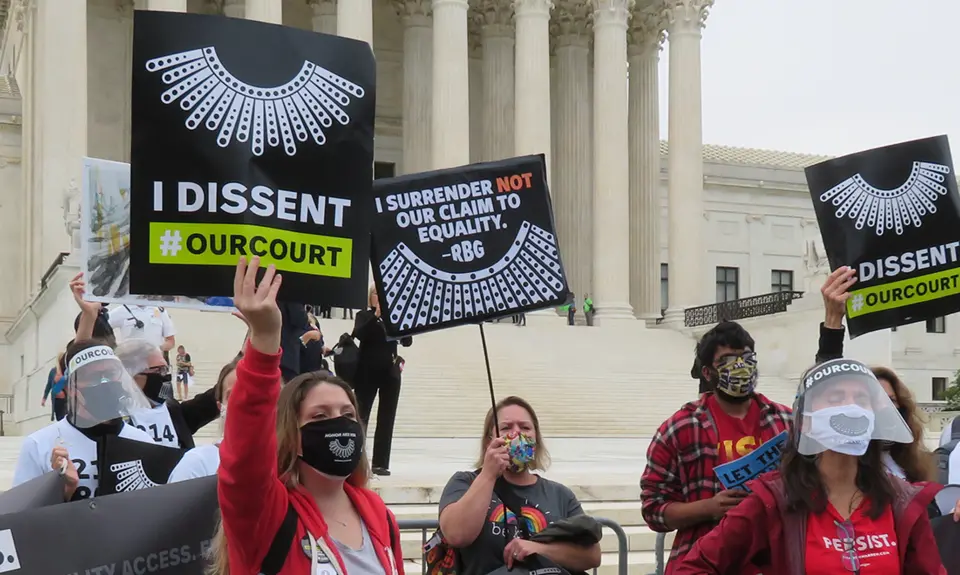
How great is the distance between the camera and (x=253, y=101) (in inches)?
196

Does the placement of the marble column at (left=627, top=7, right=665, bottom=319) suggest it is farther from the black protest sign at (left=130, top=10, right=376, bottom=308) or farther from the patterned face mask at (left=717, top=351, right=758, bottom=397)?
the black protest sign at (left=130, top=10, right=376, bottom=308)

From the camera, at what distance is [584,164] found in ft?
147

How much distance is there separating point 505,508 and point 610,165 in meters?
35.3

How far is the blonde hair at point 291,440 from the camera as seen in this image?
3.93 metres

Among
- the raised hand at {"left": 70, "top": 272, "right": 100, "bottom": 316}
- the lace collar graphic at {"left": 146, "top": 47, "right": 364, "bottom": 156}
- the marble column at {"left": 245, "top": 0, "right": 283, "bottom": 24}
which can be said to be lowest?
the raised hand at {"left": 70, "top": 272, "right": 100, "bottom": 316}

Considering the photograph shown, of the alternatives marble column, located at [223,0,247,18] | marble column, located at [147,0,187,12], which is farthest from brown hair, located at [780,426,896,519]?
marble column, located at [223,0,247,18]

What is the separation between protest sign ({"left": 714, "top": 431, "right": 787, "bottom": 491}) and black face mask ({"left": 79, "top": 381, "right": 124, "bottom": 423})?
238cm

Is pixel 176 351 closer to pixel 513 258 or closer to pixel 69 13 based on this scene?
pixel 69 13

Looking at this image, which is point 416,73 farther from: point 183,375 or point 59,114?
point 183,375

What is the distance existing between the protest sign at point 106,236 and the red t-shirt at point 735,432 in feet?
9.15

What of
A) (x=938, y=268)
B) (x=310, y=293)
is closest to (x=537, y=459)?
(x=310, y=293)

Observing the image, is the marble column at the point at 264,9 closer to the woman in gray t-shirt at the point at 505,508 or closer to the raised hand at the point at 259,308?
the woman in gray t-shirt at the point at 505,508

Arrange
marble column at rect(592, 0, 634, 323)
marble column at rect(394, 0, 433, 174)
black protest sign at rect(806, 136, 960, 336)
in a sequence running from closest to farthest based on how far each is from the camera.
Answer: black protest sign at rect(806, 136, 960, 336), marble column at rect(592, 0, 634, 323), marble column at rect(394, 0, 433, 174)

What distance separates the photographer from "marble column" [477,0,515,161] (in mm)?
43406
